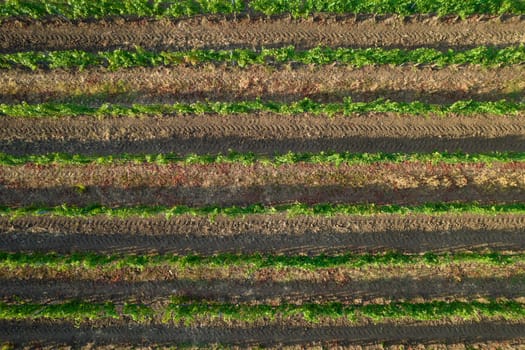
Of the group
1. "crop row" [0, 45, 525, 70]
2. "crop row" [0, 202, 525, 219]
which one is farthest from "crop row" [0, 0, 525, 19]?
"crop row" [0, 202, 525, 219]

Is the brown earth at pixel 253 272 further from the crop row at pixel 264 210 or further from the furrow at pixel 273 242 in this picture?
the crop row at pixel 264 210

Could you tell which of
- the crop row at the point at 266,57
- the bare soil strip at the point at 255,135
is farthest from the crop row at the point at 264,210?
the crop row at the point at 266,57

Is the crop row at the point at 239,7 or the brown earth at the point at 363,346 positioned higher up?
the crop row at the point at 239,7

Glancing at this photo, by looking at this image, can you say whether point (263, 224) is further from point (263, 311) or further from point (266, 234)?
point (263, 311)

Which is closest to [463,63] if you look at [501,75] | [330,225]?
[501,75]

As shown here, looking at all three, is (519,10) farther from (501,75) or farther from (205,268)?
(205,268)

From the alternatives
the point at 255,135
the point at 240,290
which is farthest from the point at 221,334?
the point at 255,135
